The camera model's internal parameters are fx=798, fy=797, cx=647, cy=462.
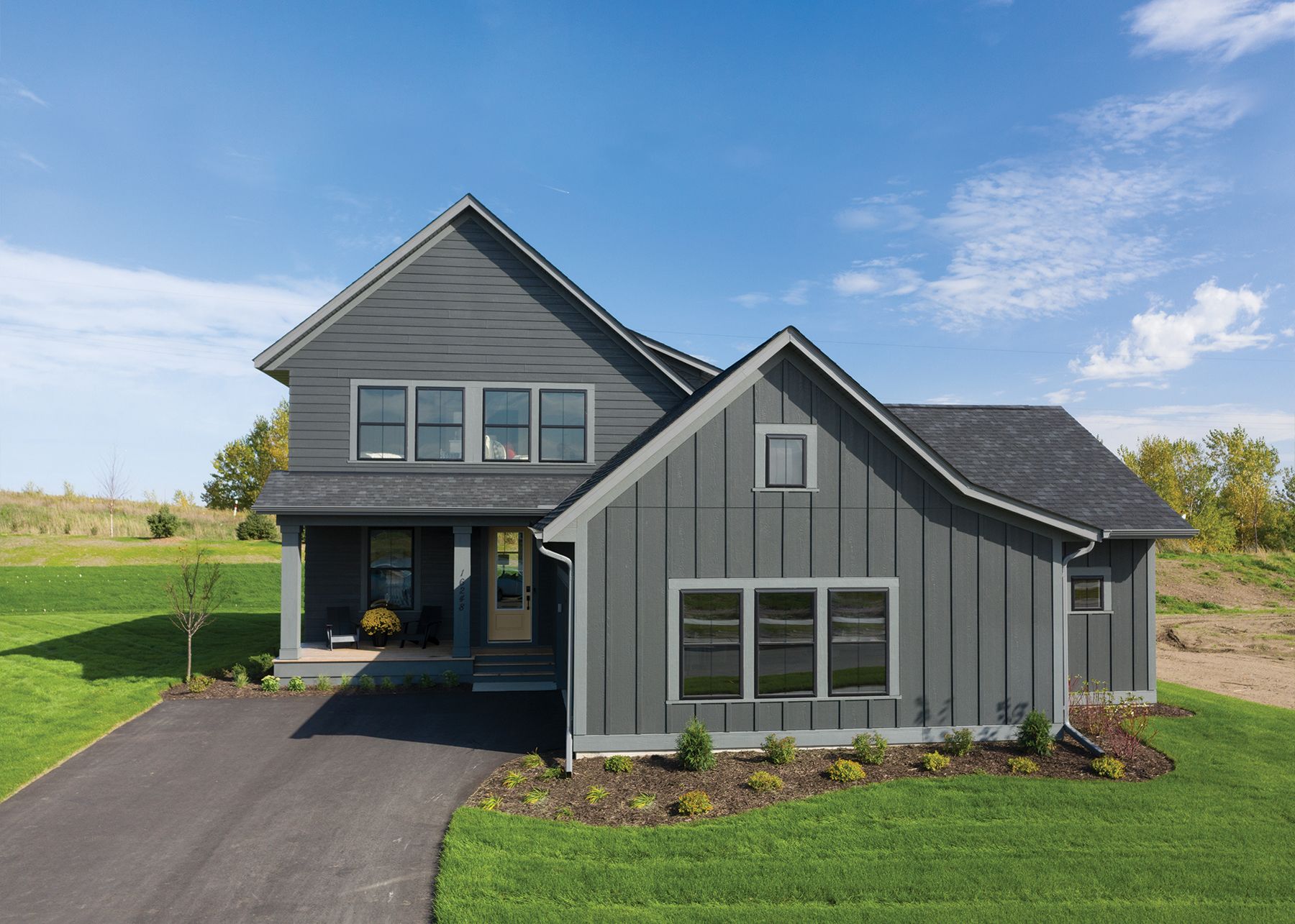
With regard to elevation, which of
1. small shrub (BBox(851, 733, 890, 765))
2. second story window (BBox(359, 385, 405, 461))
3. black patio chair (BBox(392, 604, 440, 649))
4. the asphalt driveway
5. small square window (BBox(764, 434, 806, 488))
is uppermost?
second story window (BBox(359, 385, 405, 461))

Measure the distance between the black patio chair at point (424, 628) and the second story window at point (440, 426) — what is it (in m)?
3.39

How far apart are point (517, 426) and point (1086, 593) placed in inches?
461

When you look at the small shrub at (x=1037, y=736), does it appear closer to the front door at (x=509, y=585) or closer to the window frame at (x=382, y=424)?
the front door at (x=509, y=585)

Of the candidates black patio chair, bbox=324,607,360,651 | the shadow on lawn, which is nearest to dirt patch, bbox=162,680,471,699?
black patio chair, bbox=324,607,360,651

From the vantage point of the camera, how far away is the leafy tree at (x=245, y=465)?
4738cm

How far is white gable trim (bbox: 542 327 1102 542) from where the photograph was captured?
10.8 metres

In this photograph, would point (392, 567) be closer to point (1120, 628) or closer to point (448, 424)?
point (448, 424)

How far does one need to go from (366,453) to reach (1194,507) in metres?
47.0

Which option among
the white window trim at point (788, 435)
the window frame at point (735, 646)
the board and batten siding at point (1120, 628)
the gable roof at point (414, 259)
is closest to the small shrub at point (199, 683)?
the gable roof at point (414, 259)

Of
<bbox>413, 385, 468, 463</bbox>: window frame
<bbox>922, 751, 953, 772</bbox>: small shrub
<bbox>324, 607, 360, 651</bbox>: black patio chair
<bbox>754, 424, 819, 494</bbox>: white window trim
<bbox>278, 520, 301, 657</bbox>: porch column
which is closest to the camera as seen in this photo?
<bbox>922, 751, 953, 772</bbox>: small shrub

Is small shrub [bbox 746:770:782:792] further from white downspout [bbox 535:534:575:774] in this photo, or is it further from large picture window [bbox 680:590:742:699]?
white downspout [bbox 535:534:575:774]

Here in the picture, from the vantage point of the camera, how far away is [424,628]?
1761 centimetres

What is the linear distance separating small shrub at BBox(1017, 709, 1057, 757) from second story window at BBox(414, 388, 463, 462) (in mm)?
11937

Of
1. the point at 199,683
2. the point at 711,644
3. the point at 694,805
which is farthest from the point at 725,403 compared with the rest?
the point at 199,683
